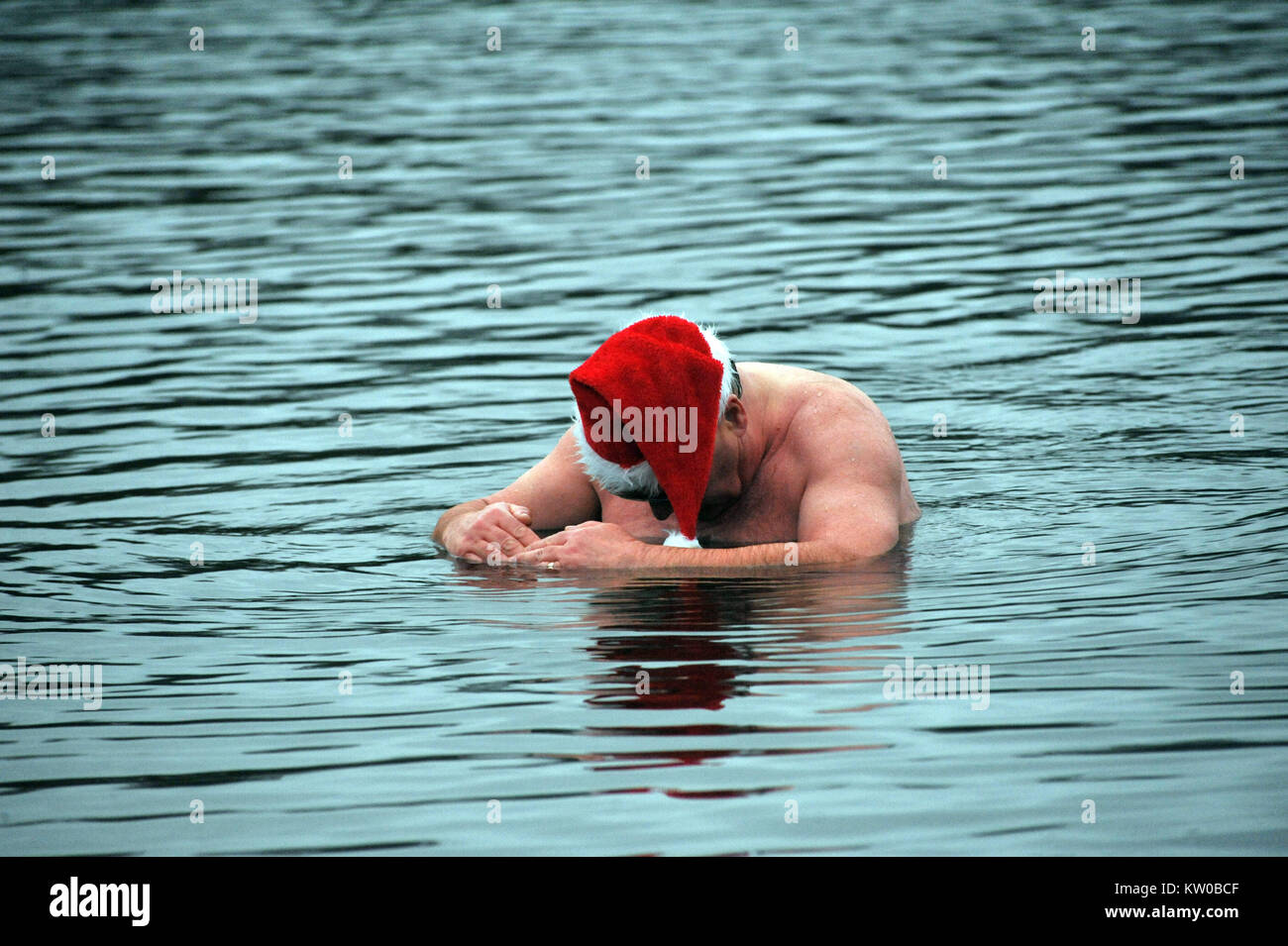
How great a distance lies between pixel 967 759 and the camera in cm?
489

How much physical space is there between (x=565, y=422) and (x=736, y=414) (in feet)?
11.9

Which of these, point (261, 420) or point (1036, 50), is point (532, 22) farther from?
point (261, 420)

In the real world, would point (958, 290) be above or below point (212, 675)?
above

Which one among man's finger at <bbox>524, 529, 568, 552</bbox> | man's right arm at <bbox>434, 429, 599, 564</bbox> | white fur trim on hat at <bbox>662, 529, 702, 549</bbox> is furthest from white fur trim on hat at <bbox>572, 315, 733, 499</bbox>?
man's right arm at <bbox>434, 429, 599, 564</bbox>

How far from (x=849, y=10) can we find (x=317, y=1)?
501 inches

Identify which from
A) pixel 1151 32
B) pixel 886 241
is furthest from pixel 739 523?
pixel 1151 32

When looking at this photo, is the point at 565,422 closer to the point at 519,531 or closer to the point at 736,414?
the point at 519,531

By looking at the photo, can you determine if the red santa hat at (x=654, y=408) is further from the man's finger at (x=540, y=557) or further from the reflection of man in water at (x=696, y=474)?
the man's finger at (x=540, y=557)

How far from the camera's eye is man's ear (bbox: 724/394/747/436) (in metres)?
6.71

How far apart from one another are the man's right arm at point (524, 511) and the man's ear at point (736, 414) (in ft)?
2.87

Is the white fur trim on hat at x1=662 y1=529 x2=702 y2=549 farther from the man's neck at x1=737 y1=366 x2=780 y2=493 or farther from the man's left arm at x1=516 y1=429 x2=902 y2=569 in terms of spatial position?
the man's neck at x1=737 y1=366 x2=780 y2=493

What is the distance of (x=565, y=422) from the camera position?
1027 centimetres

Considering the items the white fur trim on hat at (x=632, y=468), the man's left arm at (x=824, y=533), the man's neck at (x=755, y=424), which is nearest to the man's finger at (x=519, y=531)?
the man's left arm at (x=824, y=533)

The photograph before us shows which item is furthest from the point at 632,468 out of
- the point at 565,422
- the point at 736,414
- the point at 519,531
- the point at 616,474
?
the point at 565,422
